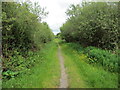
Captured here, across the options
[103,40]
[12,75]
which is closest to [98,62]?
[103,40]

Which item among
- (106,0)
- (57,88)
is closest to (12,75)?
(57,88)

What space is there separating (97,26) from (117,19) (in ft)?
7.08

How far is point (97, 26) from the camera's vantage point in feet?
38.0

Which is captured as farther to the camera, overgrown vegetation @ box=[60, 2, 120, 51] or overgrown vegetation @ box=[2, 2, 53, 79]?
overgrown vegetation @ box=[60, 2, 120, 51]

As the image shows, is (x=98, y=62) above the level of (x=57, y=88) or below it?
above

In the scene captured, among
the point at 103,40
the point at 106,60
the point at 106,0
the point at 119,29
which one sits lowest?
the point at 106,60

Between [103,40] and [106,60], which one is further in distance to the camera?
[103,40]

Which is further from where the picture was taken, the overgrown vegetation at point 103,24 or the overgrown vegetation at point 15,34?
the overgrown vegetation at point 103,24

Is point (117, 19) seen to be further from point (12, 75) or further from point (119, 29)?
point (12, 75)

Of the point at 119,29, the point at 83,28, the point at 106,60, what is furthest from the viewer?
the point at 83,28

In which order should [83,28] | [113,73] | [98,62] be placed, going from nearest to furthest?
[113,73]
[98,62]
[83,28]

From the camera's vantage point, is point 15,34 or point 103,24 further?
point 103,24

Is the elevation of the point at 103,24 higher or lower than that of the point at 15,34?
higher

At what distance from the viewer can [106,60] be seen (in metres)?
7.55
